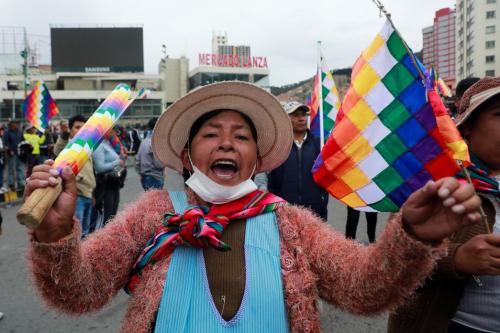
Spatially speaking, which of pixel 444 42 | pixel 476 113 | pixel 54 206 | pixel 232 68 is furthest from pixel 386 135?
pixel 444 42

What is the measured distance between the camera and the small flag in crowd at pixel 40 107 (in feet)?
32.8

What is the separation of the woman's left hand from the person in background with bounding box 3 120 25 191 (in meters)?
12.4

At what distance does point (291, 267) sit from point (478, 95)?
3.48 ft

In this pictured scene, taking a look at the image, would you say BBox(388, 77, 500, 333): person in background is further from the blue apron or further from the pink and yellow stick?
the pink and yellow stick

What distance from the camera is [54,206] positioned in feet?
4.51

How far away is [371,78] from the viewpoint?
7.09ft

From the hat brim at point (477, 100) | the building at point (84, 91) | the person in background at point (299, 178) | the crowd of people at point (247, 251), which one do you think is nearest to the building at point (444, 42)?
the building at point (84, 91)

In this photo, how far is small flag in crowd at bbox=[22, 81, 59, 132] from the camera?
1000cm

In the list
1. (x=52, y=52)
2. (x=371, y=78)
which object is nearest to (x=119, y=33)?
(x=52, y=52)

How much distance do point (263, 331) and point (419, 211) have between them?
68 centimetres

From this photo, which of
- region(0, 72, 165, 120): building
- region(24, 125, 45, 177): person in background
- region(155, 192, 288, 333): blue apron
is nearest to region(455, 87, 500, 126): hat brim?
region(155, 192, 288, 333): blue apron

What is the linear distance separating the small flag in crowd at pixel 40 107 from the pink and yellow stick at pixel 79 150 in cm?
903

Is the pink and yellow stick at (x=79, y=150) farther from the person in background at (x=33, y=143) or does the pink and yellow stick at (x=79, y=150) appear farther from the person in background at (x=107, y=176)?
the person in background at (x=33, y=143)

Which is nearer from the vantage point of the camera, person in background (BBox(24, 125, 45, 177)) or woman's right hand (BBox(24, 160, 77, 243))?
woman's right hand (BBox(24, 160, 77, 243))
